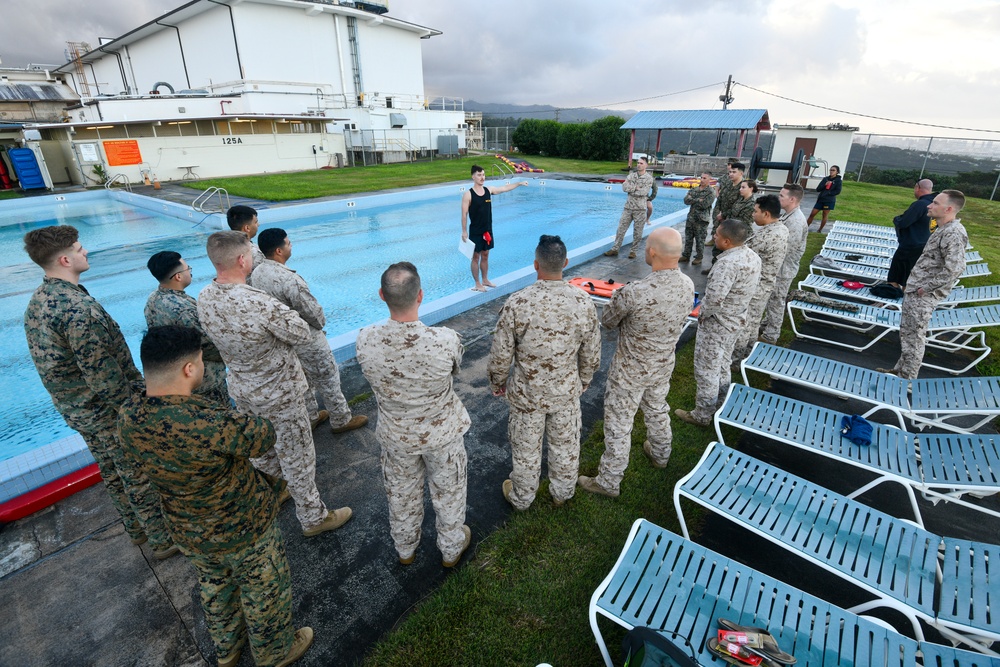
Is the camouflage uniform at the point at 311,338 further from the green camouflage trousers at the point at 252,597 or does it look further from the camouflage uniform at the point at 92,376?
the green camouflage trousers at the point at 252,597

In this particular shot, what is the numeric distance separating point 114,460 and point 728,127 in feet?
92.6

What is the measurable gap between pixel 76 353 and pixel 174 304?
0.57 metres

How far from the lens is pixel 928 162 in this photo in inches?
813

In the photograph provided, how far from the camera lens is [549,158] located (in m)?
37.1

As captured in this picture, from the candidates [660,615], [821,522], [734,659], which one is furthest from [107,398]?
[821,522]

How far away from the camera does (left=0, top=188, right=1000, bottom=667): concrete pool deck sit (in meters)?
2.51

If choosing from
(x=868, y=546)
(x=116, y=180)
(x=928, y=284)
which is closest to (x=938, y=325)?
(x=928, y=284)

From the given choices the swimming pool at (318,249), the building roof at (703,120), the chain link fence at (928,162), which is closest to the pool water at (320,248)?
the swimming pool at (318,249)

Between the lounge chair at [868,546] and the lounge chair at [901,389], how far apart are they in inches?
65.8

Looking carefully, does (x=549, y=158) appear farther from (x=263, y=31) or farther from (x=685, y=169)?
(x=263, y=31)

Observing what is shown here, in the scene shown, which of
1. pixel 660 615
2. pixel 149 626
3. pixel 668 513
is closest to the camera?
pixel 660 615

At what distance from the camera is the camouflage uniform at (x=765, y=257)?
198 inches

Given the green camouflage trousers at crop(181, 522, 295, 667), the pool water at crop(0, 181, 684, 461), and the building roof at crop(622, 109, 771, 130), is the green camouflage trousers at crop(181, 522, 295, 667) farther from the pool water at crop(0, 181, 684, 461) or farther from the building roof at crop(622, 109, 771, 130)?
the building roof at crop(622, 109, 771, 130)

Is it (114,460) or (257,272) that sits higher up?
(257,272)
